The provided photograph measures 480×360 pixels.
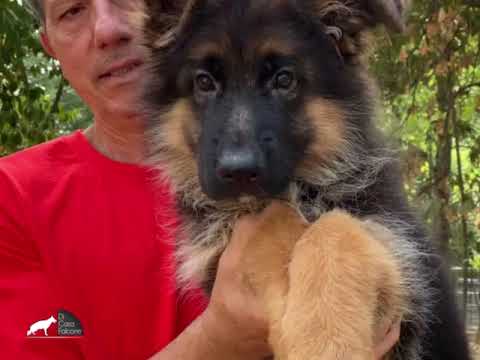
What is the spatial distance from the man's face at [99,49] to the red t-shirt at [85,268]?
0.40m

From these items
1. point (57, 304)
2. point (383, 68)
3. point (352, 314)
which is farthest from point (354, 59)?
point (383, 68)

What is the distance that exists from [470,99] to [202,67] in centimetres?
782

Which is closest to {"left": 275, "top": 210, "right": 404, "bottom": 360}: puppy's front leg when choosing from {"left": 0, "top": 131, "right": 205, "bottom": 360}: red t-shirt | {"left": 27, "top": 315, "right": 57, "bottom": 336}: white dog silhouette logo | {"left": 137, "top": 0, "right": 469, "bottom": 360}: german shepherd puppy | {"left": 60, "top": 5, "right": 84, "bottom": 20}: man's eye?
{"left": 137, "top": 0, "right": 469, "bottom": 360}: german shepherd puppy

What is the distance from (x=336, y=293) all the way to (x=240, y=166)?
0.53 metres

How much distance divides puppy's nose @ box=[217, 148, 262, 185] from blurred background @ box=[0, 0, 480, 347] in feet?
9.27

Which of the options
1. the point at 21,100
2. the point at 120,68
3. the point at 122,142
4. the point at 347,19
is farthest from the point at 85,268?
the point at 21,100

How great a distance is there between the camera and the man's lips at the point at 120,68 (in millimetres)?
3662

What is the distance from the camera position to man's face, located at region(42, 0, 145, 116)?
359 centimetres

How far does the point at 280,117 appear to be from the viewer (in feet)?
9.69

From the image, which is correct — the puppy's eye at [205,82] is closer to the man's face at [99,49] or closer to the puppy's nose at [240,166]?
the puppy's nose at [240,166]

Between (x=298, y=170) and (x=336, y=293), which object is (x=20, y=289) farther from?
(x=336, y=293)

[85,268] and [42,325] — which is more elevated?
[85,268]

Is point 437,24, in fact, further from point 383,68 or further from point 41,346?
point 41,346

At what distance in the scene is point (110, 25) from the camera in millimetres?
3568
